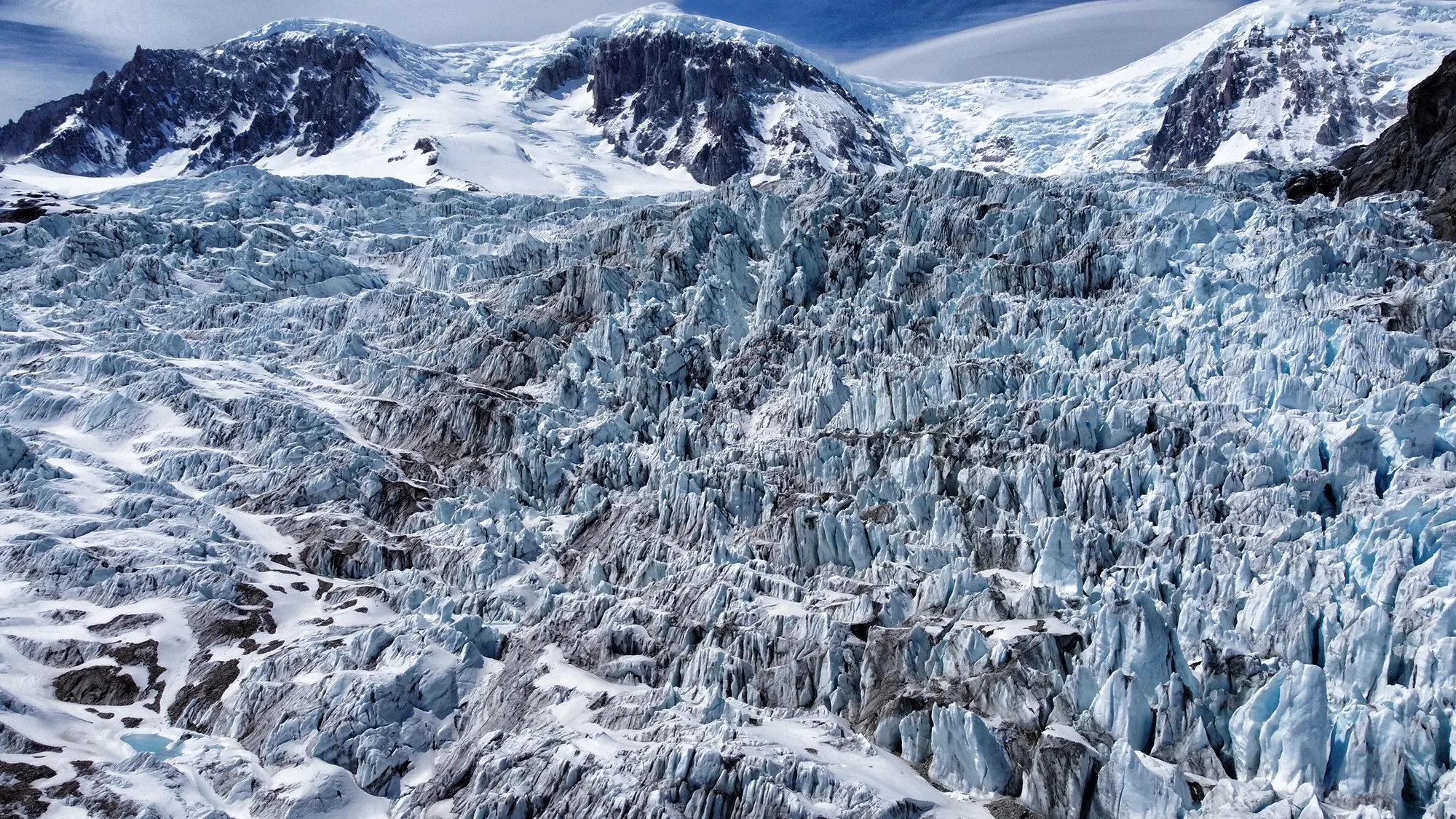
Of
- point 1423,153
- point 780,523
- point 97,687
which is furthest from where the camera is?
point 1423,153

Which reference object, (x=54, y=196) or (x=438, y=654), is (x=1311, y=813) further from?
(x=54, y=196)

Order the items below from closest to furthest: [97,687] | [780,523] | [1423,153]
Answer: [97,687] < [780,523] < [1423,153]

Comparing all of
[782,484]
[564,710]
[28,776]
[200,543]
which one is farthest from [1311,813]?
[200,543]

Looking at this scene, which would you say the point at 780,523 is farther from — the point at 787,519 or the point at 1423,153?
the point at 1423,153

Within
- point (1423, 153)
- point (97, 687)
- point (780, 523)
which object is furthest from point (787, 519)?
point (1423, 153)

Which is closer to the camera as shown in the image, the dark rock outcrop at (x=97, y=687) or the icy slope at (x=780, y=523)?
the icy slope at (x=780, y=523)

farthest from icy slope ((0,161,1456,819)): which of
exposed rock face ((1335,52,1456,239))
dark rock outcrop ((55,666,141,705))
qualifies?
exposed rock face ((1335,52,1456,239))

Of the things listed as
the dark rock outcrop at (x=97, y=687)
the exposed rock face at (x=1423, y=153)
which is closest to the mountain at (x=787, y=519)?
the dark rock outcrop at (x=97, y=687)

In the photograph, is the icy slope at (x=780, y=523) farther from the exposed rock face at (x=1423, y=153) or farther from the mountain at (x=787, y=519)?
the exposed rock face at (x=1423, y=153)
